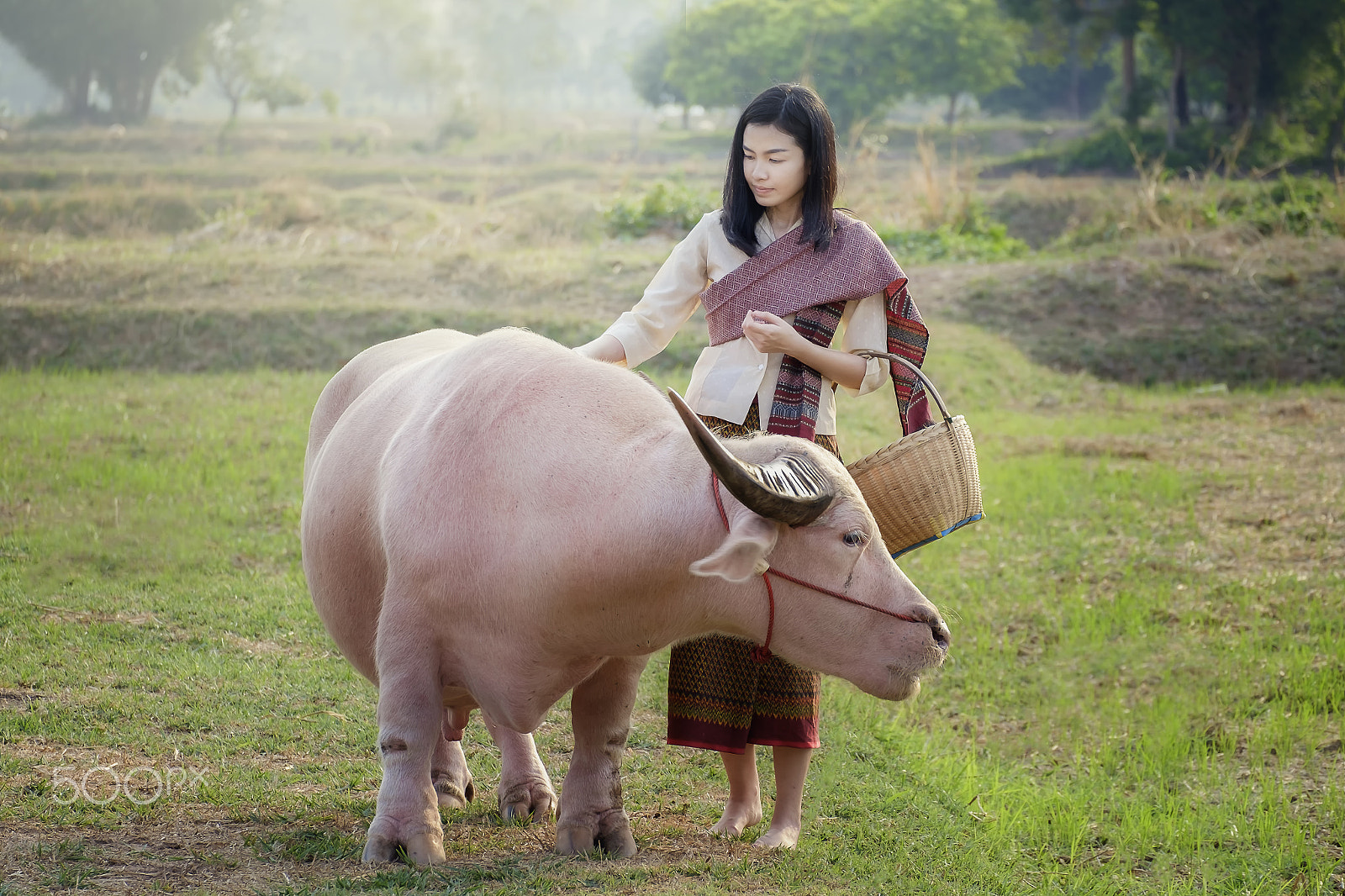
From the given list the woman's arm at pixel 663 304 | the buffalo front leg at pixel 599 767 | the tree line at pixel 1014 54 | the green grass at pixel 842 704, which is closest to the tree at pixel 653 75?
the tree line at pixel 1014 54

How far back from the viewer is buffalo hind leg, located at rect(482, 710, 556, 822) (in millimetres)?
3301

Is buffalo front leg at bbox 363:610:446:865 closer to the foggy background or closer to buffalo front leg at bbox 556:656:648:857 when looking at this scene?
buffalo front leg at bbox 556:656:648:857

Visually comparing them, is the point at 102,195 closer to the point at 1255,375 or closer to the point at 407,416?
the point at 1255,375

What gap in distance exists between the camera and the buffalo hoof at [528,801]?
3.30 metres

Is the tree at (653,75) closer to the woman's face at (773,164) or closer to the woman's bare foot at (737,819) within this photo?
the woman's face at (773,164)

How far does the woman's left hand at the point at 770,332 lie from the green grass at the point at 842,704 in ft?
4.16

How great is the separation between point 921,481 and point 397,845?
4.85ft

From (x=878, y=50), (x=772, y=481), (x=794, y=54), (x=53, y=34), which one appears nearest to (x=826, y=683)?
(x=772, y=481)

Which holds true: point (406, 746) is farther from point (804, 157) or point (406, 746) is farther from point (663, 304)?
point (804, 157)

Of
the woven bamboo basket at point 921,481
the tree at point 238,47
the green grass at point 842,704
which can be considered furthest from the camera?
the tree at point 238,47

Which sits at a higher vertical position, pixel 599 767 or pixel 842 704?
pixel 599 767

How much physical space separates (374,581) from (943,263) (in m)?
11.5

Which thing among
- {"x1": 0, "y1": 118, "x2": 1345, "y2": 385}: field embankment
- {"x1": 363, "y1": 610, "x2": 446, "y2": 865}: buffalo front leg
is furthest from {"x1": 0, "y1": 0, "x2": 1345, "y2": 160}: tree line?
{"x1": 363, "y1": 610, "x2": 446, "y2": 865}: buffalo front leg

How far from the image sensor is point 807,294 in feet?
10.3
